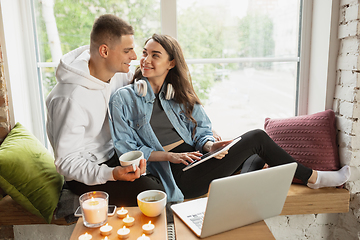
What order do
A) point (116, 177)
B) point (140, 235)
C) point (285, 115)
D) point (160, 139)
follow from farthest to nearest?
point (285, 115) → point (160, 139) → point (116, 177) → point (140, 235)

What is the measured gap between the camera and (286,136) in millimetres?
1997

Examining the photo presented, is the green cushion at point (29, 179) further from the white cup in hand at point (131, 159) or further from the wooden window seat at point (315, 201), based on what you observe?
the wooden window seat at point (315, 201)

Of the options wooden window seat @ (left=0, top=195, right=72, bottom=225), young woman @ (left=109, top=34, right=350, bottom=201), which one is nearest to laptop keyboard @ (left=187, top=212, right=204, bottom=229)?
young woman @ (left=109, top=34, right=350, bottom=201)

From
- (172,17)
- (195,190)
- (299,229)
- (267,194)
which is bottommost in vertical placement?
(299,229)

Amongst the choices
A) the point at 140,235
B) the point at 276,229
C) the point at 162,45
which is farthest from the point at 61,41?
the point at 276,229

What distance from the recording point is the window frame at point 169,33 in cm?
192

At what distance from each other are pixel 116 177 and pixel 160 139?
0.50m

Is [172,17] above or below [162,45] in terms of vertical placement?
above

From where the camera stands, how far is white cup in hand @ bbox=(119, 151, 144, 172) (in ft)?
4.27

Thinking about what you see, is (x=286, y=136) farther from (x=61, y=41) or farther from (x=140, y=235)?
(x=61, y=41)

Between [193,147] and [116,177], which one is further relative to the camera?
[193,147]

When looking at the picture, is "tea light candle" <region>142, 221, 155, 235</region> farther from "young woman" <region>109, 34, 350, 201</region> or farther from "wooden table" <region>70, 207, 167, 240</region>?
"young woman" <region>109, 34, 350, 201</region>

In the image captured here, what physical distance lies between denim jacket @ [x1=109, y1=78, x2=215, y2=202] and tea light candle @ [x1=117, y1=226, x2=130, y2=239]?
606 mm

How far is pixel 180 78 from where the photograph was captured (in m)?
1.92
